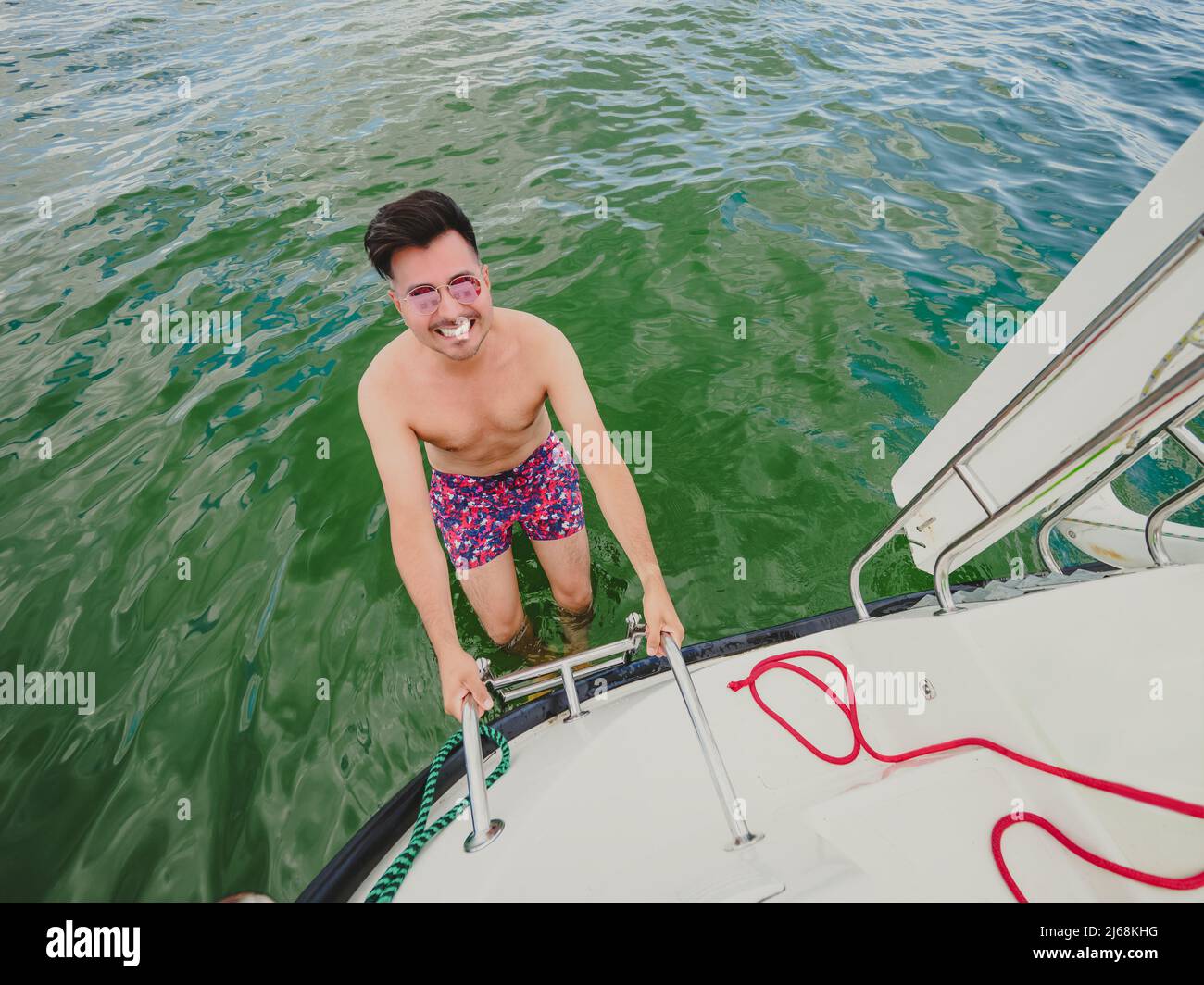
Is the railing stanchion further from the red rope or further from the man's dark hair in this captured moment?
the man's dark hair

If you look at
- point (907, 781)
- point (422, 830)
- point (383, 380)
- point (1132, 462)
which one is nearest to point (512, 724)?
point (422, 830)

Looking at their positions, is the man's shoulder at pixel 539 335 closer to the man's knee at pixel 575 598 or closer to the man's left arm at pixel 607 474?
the man's left arm at pixel 607 474

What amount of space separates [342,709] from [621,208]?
18.4 ft

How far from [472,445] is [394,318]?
3003mm

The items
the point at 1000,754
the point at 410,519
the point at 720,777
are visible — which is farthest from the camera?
the point at 410,519

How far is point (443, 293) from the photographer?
7.88 ft

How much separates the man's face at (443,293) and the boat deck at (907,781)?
163 centimetres

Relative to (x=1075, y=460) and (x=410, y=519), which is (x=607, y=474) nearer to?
(x=410, y=519)

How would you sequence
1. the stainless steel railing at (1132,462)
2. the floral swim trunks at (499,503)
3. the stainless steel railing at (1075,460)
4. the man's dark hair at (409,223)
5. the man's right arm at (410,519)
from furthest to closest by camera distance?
the floral swim trunks at (499,503), the man's right arm at (410,519), the man's dark hair at (409,223), the stainless steel railing at (1132,462), the stainless steel railing at (1075,460)

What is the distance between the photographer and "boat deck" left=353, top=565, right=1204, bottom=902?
55.1 inches

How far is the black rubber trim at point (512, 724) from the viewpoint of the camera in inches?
77.1

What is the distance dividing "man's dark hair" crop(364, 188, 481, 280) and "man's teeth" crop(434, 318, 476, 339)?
12.0 inches

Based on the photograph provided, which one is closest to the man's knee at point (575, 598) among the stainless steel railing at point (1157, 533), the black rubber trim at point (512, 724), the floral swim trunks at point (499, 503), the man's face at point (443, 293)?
the floral swim trunks at point (499, 503)

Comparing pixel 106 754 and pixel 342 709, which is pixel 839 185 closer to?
pixel 342 709
